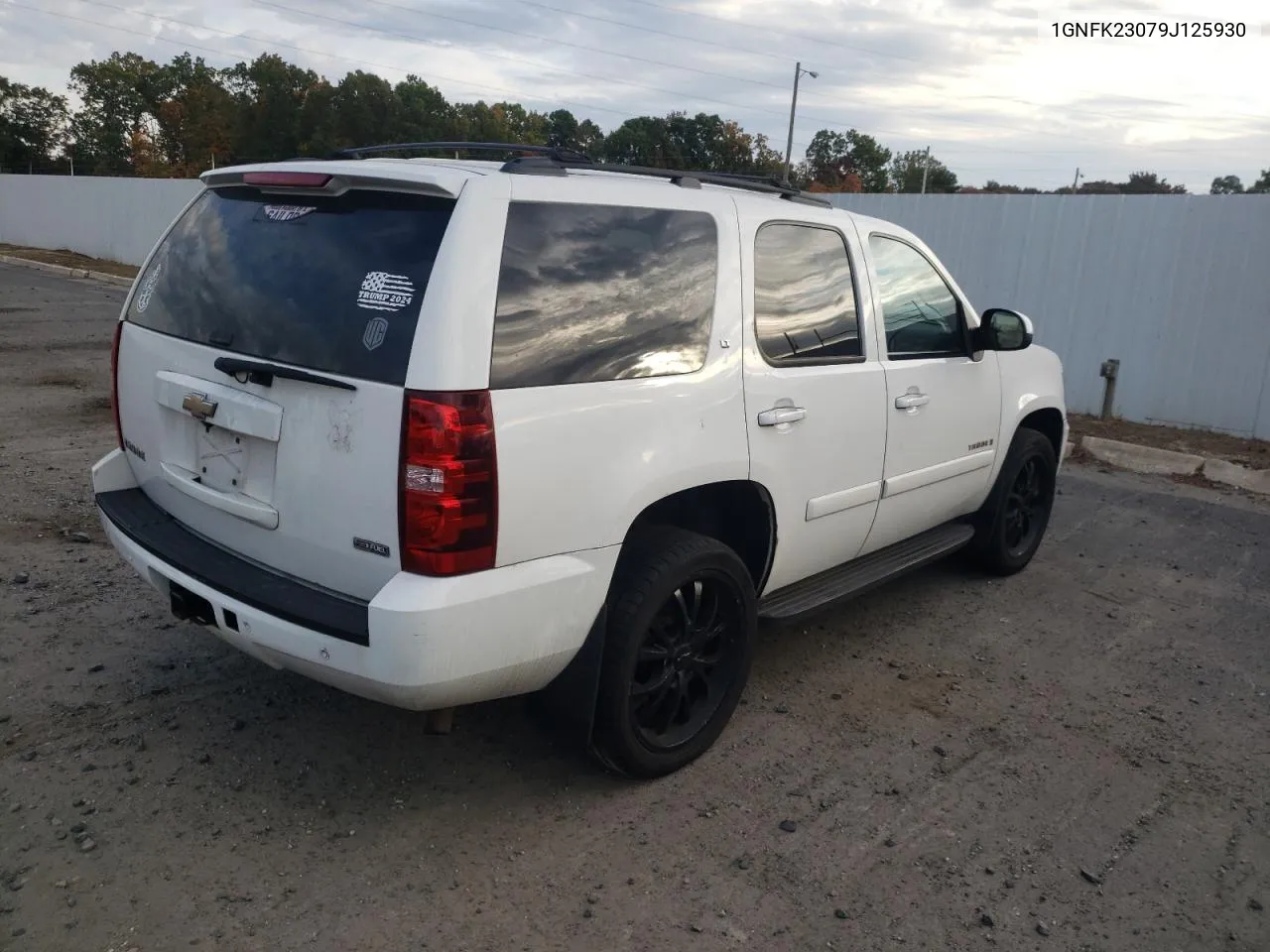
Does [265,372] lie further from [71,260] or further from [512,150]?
[71,260]

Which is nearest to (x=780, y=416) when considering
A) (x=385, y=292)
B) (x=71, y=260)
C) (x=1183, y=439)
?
(x=385, y=292)

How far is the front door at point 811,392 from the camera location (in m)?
3.67

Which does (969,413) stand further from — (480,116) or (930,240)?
(480,116)

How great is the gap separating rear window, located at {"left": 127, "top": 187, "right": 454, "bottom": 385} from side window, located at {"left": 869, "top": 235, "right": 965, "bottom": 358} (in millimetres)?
2280

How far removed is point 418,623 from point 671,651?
3.51 feet

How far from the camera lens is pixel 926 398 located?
4535 mm

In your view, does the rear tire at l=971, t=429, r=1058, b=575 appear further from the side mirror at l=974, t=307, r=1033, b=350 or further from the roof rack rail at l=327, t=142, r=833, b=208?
the roof rack rail at l=327, t=142, r=833, b=208

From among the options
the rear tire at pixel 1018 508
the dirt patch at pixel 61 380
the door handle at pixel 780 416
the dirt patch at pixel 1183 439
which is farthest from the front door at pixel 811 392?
the dirt patch at pixel 61 380

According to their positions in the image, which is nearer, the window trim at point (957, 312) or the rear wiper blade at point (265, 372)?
the rear wiper blade at point (265, 372)

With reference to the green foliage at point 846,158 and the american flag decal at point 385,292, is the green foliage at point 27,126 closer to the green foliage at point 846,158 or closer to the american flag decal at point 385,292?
the green foliage at point 846,158

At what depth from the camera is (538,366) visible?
2900 millimetres

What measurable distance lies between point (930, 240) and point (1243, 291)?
3.35 meters

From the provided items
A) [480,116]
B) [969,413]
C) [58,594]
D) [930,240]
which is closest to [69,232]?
[930,240]

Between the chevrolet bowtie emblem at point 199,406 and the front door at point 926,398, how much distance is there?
8.66 feet
